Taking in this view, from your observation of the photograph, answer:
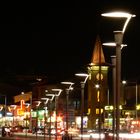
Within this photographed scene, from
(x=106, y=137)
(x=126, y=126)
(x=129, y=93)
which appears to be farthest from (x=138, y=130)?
(x=129, y=93)

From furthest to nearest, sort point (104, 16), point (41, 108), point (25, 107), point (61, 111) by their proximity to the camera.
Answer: point (25, 107) < point (41, 108) < point (61, 111) < point (104, 16)

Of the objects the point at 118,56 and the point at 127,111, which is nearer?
the point at 118,56

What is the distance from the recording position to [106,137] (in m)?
58.3

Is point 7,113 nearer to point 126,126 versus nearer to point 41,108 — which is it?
point 41,108

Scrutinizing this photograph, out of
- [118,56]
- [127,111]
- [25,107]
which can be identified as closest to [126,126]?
[127,111]

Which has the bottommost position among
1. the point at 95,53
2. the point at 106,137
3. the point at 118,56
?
the point at 106,137

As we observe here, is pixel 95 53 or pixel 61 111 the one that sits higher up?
pixel 95 53

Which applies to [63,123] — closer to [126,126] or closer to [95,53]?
[126,126]

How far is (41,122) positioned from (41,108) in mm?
16048

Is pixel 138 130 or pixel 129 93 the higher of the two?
pixel 129 93

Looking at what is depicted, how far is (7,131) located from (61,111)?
19053 millimetres

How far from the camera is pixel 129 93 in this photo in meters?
191

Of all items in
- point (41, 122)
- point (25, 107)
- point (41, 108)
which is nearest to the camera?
point (41, 108)

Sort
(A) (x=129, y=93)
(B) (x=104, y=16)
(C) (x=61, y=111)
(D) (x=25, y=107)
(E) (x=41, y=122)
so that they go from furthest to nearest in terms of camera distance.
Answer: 1. (A) (x=129, y=93)
2. (D) (x=25, y=107)
3. (E) (x=41, y=122)
4. (C) (x=61, y=111)
5. (B) (x=104, y=16)
